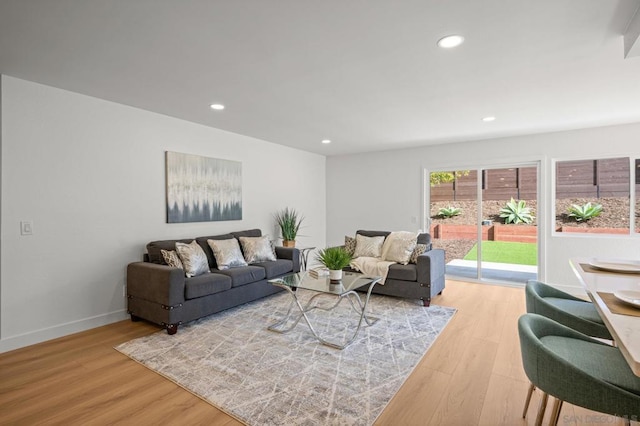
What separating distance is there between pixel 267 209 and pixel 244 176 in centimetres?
77

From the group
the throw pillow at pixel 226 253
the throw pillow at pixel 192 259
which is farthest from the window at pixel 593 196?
the throw pillow at pixel 192 259

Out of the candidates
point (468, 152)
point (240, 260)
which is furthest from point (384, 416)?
point (468, 152)

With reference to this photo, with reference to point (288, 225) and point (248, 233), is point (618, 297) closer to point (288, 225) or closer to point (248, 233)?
point (248, 233)

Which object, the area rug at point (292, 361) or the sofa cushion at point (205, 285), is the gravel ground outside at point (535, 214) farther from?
the sofa cushion at point (205, 285)

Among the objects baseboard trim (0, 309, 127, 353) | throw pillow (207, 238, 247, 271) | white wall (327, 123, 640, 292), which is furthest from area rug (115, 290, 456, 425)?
white wall (327, 123, 640, 292)

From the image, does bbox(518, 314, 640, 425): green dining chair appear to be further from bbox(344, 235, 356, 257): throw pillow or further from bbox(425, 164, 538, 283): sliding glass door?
bbox(425, 164, 538, 283): sliding glass door

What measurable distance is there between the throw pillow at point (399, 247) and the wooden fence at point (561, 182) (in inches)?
66.1

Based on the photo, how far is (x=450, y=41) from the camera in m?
2.28

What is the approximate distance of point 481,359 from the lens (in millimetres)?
2793

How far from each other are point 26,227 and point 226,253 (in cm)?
197

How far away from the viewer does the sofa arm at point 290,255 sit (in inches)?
196

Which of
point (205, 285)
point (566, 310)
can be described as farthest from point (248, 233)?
point (566, 310)

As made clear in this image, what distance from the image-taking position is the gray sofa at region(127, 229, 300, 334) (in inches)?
128

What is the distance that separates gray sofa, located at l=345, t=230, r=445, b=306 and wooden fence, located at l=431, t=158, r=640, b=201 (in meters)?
1.74
